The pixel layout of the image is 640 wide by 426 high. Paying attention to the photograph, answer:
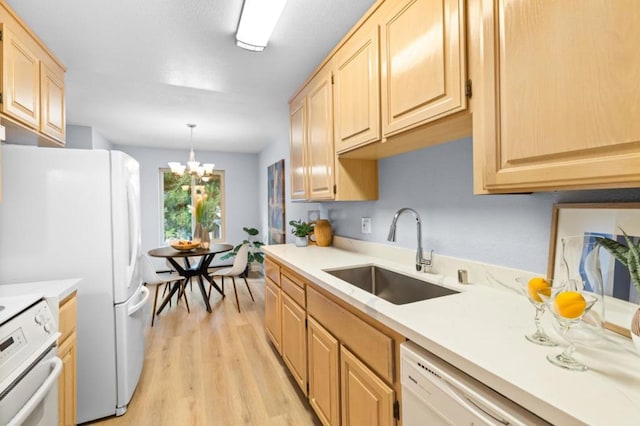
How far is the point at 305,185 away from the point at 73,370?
186 cm

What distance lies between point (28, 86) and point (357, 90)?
1897 mm

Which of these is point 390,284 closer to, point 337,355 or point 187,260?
point 337,355

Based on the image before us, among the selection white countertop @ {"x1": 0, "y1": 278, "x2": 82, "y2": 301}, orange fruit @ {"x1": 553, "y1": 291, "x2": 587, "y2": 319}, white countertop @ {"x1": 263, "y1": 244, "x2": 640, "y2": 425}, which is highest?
orange fruit @ {"x1": 553, "y1": 291, "x2": 587, "y2": 319}

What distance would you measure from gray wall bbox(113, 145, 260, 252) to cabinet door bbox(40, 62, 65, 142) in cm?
318

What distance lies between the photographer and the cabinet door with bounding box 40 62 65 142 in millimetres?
1797

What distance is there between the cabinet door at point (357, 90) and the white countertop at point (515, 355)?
893mm

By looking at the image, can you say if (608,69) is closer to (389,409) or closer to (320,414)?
(389,409)

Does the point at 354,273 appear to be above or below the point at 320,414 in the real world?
above

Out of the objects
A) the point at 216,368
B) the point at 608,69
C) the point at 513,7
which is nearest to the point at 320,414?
the point at 216,368

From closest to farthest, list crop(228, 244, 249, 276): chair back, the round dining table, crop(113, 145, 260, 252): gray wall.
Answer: the round dining table → crop(228, 244, 249, 276): chair back → crop(113, 145, 260, 252): gray wall

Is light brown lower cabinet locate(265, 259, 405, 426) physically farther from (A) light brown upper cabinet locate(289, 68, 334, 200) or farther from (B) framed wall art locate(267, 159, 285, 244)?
(B) framed wall art locate(267, 159, 285, 244)

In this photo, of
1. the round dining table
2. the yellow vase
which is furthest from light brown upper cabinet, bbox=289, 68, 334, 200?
the round dining table

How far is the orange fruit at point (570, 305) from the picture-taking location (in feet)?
2.15

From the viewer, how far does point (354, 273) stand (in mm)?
1779
